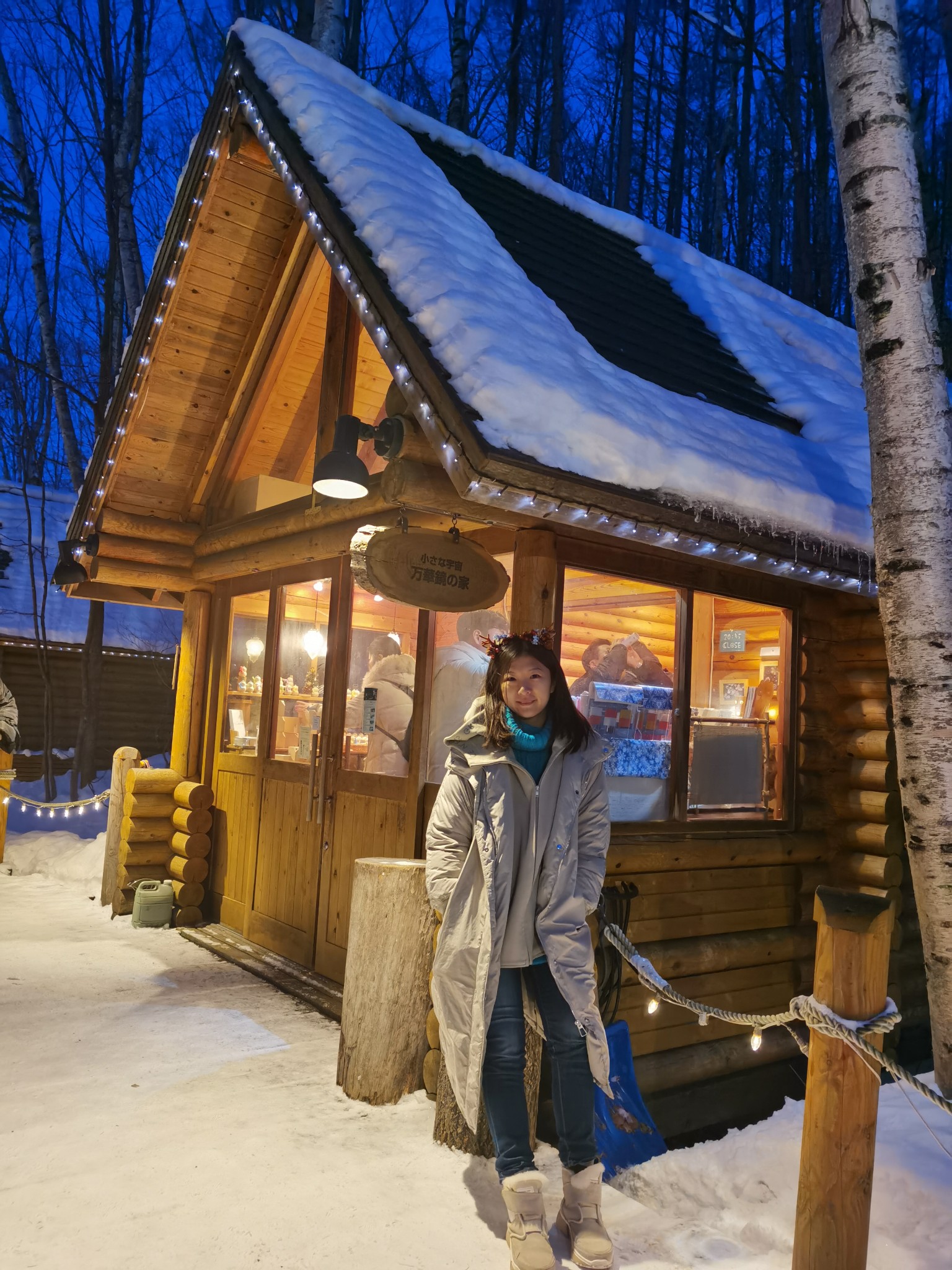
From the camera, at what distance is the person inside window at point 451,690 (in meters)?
5.75

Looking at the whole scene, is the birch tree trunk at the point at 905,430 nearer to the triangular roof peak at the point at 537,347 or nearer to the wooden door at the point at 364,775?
the triangular roof peak at the point at 537,347

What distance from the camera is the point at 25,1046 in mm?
5094

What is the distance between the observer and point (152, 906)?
7.91 metres

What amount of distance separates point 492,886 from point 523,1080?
693 mm

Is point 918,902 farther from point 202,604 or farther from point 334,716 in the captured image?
point 202,604

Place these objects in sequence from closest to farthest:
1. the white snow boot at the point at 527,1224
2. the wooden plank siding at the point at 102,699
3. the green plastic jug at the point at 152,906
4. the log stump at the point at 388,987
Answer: the white snow boot at the point at 527,1224, the log stump at the point at 388,987, the green plastic jug at the point at 152,906, the wooden plank siding at the point at 102,699

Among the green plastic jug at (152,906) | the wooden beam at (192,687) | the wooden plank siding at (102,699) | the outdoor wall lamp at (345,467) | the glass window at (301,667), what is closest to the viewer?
the outdoor wall lamp at (345,467)

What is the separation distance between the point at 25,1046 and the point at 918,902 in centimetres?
457

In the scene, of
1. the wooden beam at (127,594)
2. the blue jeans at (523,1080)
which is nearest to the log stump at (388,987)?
the blue jeans at (523,1080)

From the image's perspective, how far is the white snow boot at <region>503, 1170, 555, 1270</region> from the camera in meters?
3.05

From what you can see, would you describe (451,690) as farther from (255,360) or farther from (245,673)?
(255,360)

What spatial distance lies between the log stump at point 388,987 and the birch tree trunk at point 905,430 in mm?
2313

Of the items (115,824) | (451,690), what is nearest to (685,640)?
(451,690)

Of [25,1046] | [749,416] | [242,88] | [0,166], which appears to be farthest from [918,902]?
[0,166]
